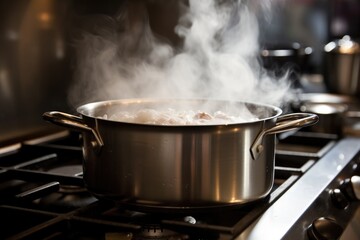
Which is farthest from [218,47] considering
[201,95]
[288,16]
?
[288,16]

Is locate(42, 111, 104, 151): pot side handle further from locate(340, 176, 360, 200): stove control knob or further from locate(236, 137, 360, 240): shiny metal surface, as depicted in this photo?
locate(340, 176, 360, 200): stove control knob

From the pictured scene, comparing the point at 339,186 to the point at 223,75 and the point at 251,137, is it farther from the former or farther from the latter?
the point at 223,75

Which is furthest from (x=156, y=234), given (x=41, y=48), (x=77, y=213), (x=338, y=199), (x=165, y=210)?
(x=41, y=48)

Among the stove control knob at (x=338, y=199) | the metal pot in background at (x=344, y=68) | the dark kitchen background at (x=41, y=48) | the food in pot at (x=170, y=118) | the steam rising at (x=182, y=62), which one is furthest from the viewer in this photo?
the metal pot in background at (x=344, y=68)

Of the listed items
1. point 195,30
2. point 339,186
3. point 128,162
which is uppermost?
point 195,30

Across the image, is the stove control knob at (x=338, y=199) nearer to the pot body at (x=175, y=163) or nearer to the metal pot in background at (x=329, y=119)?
the pot body at (x=175, y=163)

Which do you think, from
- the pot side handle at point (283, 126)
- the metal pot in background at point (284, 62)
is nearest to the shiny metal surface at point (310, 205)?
the pot side handle at point (283, 126)

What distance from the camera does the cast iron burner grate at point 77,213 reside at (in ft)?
2.82

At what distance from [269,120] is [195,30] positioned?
0.92m

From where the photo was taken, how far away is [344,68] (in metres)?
2.56

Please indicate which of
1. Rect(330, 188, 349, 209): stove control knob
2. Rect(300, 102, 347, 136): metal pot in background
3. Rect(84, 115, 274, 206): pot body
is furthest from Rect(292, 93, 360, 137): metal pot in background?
Rect(84, 115, 274, 206): pot body

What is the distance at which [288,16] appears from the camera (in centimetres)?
296

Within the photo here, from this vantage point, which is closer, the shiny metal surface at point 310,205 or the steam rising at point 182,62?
the shiny metal surface at point 310,205

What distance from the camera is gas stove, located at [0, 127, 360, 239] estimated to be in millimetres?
870
